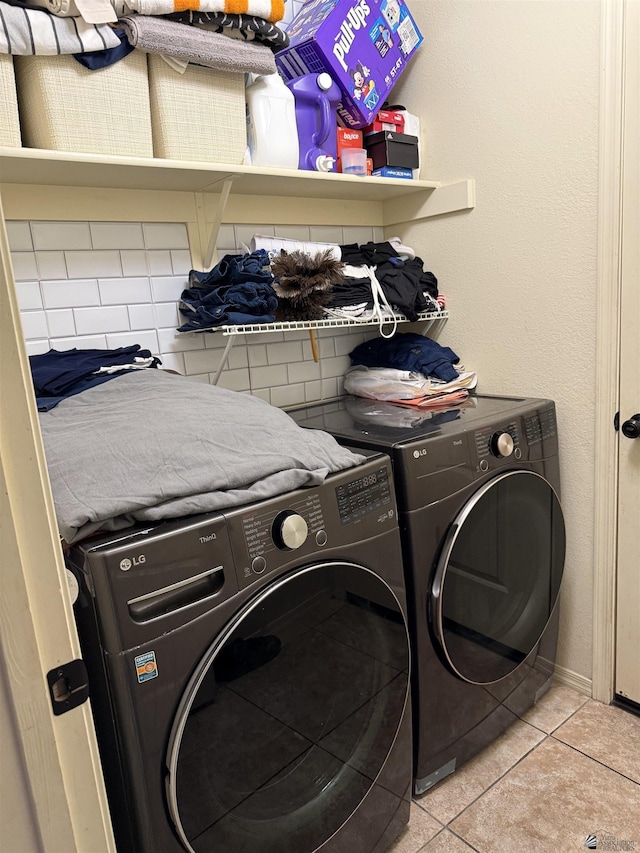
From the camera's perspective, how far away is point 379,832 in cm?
136

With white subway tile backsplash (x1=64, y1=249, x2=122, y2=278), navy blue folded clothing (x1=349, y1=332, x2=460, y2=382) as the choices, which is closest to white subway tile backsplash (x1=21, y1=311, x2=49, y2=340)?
white subway tile backsplash (x1=64, y1=249, x2=122, y2=278)

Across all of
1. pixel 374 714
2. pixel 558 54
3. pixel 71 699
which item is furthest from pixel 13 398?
pixel 558 54

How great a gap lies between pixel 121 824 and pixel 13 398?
0.83 metres

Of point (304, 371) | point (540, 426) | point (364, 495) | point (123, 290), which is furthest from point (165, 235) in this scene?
point (540, 426)

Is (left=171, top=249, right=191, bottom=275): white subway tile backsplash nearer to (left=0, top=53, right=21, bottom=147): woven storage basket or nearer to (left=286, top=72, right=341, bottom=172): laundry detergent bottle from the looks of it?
(left=286, top=72, right=341, bottom=172): laundry detergent bottle

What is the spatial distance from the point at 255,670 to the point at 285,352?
3.94ft

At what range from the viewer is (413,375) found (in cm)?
195

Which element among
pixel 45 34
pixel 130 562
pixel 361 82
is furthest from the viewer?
pixel 361 82

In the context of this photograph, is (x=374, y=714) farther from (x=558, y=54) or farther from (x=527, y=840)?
(x=558, y=54)

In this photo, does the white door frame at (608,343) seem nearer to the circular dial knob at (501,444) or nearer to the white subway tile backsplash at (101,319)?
the circular dial knob at (501,444)

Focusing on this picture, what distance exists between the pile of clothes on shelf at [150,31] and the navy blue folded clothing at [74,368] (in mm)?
634

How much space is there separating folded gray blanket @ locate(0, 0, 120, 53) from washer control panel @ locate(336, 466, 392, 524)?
1.07 meters

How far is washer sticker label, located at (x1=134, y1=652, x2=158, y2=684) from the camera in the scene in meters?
0.94

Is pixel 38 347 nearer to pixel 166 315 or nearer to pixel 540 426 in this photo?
pixel 166 315
